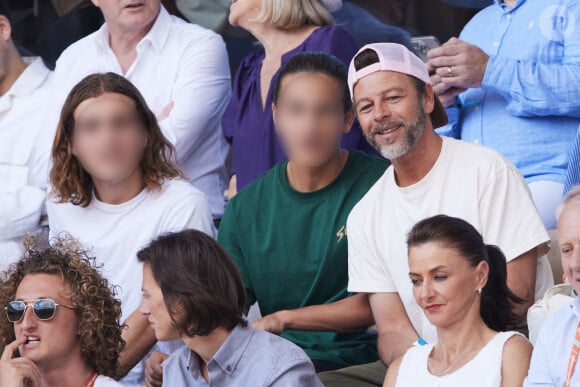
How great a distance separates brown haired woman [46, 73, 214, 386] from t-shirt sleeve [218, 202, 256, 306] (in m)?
0.12

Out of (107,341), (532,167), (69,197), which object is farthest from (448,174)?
(69,197)

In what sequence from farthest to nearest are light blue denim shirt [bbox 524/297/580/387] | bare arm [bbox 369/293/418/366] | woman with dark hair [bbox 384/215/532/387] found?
bare arm [bbox 369/293/418/366], woman with dark hair [bbox 384/215/532/387], light blue denim shirt [bbox 524/297/580/387]

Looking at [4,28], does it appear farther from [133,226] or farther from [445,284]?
[445,284]

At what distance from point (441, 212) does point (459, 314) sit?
58cm

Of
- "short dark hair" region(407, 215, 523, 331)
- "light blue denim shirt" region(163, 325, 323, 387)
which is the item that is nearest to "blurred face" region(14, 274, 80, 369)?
"light blue denim shirt" region(163, 325, 323, 387)

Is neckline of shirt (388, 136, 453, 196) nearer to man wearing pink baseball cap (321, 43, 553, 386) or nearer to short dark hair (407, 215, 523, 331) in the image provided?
man wearing pink baseball cap (321, 43, 553, 386)

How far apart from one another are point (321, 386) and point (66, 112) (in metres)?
1.67

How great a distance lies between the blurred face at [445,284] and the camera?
3080mm

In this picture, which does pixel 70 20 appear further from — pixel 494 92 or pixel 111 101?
pixel 494 92

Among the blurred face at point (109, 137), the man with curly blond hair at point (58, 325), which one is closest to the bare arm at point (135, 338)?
the man with curly blond hair at point (58, 325)

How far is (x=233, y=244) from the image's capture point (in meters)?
4.11

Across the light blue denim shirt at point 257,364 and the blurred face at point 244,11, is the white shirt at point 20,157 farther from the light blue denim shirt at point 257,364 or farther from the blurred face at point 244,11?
the light blue denim shirt at point 257,364

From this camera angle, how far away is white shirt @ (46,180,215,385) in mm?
4195

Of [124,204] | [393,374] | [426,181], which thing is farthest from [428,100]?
[124,204]
